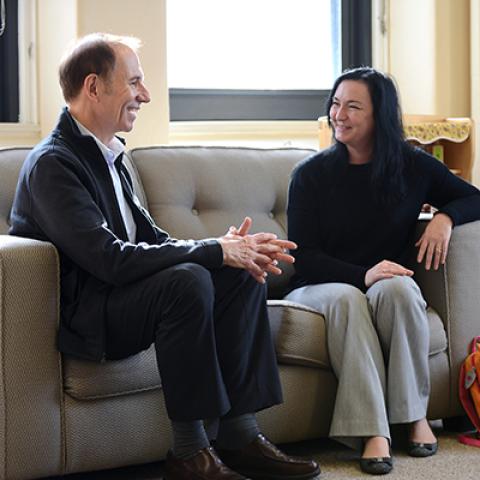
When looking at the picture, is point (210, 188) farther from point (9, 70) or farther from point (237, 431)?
point (9, 70)

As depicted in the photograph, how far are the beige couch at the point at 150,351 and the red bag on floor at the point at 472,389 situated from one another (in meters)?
0.03

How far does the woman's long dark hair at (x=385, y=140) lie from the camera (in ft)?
9.07

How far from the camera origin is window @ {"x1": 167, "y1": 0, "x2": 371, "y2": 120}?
4117 mm

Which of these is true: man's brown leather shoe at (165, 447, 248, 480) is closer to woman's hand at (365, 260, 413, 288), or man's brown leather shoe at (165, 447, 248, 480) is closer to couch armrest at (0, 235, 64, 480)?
couch armrest at (0, 235, 64, 480)

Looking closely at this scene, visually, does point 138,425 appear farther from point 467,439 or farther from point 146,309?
point 467,439

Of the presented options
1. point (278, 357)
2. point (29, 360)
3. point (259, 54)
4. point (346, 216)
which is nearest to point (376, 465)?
point (278, 357)

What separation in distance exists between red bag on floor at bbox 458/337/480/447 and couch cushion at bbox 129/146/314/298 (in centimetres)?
61

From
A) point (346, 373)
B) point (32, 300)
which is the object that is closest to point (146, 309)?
point (32, 300)

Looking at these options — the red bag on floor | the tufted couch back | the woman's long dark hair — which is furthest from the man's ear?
the red bag on floor

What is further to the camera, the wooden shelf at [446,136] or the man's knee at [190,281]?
the wooden shelf at [446,136]

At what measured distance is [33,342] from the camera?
215cm

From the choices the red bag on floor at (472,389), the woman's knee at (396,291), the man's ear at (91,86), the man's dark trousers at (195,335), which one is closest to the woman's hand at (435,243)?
the woman's knee at (396,291)

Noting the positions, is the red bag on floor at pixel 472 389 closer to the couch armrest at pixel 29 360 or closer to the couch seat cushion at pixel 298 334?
the couch seat cushion at pixel 298 334

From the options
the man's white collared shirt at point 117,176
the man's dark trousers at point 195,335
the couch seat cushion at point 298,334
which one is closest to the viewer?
the man's dark trousers at point 195,335
